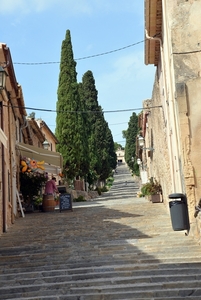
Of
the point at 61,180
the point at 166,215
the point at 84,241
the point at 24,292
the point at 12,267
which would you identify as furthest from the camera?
the point at 61,180

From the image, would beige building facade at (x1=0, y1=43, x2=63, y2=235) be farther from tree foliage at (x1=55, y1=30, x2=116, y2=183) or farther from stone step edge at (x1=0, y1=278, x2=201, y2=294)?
tree foliage at (x1=55, y1=30, x2=116, y2=183)

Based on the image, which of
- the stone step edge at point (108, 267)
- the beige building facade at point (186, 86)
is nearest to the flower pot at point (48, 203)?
the beige building facade at point (186, 86)

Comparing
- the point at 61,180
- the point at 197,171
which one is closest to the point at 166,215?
the point at 197,171

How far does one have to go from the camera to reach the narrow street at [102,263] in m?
6.71

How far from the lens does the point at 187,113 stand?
998 centimetres

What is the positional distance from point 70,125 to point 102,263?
2704 cm

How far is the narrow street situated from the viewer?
264 inches

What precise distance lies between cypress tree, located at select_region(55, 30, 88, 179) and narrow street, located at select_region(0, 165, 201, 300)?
22.1m

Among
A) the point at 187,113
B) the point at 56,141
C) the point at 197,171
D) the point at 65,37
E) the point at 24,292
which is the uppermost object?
the point at 65,37

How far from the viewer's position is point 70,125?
34.6 metres

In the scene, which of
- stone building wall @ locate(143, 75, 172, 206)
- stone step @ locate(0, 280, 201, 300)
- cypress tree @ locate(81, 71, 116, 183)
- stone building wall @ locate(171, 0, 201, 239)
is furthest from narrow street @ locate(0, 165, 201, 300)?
cypress tree @ locate(81, 71, 116, 183)

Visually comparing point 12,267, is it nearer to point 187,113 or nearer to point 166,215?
point 187,113

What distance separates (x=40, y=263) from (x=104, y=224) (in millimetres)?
4111

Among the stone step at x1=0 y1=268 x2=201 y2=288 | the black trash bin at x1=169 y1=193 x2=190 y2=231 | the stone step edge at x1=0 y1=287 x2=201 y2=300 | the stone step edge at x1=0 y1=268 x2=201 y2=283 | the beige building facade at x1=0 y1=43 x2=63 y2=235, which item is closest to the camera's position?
the stone step edge at x1=0 y1=287 x2=201 y2=300
